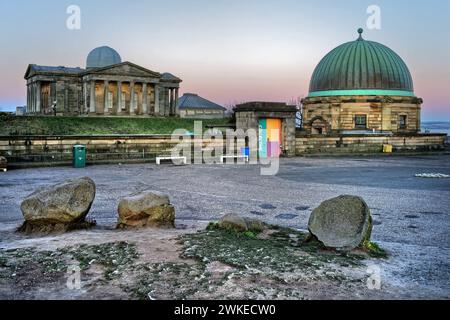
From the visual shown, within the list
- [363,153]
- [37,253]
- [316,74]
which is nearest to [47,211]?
[37,253]

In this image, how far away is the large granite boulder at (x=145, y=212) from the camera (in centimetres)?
901

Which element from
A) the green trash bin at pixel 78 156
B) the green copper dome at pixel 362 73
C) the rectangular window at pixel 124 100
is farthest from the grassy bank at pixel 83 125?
the rectangular window at pixel 124 100

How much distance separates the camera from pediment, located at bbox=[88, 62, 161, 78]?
181 feet

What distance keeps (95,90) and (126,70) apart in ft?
15.9

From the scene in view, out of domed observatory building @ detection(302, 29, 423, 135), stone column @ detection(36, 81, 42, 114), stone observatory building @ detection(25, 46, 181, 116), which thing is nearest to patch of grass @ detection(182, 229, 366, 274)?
domed observatory building @ detection(302, 29, 423, 135)

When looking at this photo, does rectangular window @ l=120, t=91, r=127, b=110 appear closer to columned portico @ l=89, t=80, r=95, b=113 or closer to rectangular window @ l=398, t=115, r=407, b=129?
columned portico @ l=89, t=80, r=95, b=113

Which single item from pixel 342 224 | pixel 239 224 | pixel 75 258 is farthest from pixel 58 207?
pixel 342 224

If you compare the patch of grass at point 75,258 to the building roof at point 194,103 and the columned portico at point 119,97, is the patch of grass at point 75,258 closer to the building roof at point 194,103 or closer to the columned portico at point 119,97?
the columned portico at point 119,97

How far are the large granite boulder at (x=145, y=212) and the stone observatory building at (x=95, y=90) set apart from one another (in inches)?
1785

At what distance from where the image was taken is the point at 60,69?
61.3 metres

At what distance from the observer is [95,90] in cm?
5716

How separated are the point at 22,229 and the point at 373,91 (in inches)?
1688

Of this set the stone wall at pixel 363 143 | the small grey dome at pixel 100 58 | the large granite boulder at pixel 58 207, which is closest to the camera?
the large granite boulder at pixel 58 207

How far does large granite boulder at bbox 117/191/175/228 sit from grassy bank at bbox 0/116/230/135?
2456cm
